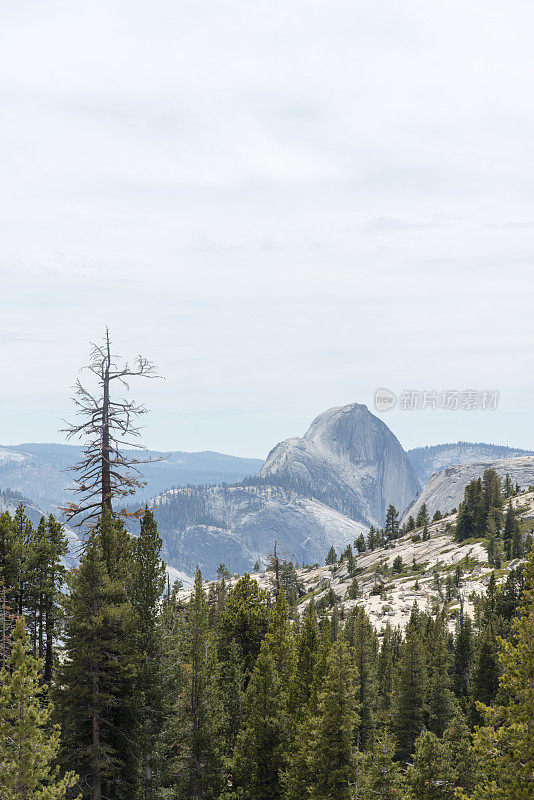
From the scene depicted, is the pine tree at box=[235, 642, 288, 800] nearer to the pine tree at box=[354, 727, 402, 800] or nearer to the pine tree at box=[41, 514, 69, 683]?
the pine tree at box=[354, 727, 402, 800]

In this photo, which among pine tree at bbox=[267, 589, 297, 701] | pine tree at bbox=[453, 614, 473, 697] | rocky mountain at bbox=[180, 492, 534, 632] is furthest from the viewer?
rocky mountain at bbox=[180, 492, 534, 632]

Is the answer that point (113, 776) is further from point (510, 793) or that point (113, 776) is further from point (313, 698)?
point (510, 793)

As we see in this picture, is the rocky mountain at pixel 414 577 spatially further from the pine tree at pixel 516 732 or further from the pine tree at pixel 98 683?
the pine tree at pixel 516 732

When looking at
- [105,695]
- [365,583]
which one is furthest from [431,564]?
[105,695]

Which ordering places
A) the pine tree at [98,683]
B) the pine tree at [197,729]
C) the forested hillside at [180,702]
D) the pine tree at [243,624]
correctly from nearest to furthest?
1. the forested hillside at [180,702]
2. the pine tree at [98,683]
3. the pine tree at [197,729]
4. the pine tree at [243,624]

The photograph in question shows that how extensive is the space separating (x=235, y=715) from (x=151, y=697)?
1526cm

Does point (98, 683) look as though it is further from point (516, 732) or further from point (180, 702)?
point (516, 732)

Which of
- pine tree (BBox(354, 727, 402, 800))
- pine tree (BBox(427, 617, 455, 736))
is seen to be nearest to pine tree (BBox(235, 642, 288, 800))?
pine tree (BBox(354, 727, 402, 800))

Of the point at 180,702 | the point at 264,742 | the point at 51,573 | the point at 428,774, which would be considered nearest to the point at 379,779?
the point at 428,774

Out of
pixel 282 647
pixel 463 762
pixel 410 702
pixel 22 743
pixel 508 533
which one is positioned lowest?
pixel 410 702

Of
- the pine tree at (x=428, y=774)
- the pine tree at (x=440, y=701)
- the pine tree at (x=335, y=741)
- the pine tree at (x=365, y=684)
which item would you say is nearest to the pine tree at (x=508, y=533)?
the pine tree at (x=365, y=684)

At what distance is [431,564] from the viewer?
13988 centimetres

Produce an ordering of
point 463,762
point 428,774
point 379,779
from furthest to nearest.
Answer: point 463,762, point 379,779, point 428,774

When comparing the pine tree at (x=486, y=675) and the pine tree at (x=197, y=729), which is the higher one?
the pine tree at (x=197, y=729)
